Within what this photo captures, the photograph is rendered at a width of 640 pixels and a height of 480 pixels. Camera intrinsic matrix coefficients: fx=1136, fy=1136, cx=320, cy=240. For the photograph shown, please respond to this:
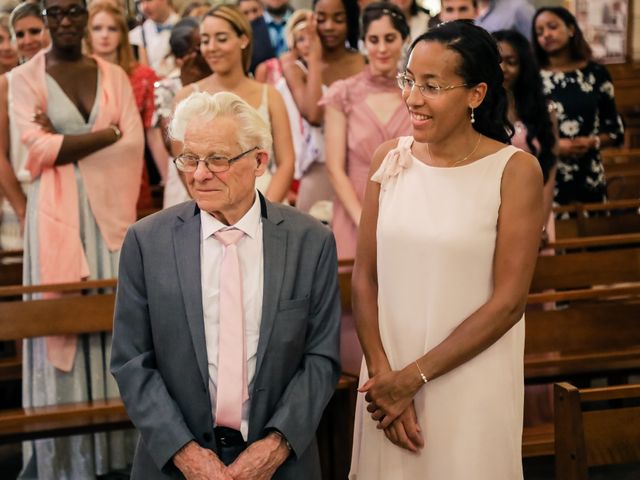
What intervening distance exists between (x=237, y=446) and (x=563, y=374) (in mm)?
2205

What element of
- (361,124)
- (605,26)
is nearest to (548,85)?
(361,124)

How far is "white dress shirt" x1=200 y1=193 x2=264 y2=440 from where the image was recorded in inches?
106

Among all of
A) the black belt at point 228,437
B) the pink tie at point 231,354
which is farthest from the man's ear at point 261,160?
the black belt at point 228,437

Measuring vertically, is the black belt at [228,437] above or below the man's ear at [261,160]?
below

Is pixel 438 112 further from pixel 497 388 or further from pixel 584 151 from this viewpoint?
pixel 584 151

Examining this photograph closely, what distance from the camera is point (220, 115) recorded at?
2676mm

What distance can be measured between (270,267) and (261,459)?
451mm

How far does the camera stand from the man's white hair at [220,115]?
2.67 metres

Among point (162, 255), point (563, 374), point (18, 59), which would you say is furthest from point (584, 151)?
point (162, 255)

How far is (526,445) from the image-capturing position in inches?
160

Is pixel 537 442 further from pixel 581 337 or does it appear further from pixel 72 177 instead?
pixel 72 177

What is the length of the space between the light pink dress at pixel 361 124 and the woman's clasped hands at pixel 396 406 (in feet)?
6.92

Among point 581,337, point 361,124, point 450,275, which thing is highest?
point 361,124

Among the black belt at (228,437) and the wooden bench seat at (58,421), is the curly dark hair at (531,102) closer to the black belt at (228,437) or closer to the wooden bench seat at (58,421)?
the wooden bench seat at (58,421)
